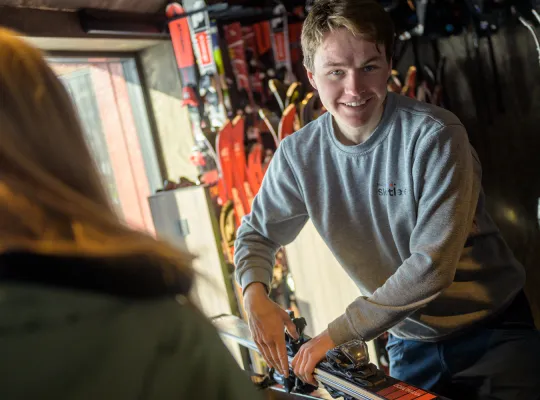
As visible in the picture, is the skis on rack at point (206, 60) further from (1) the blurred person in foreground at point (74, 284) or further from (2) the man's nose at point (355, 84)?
(1) the blurred person in foreground at point (74, 284)

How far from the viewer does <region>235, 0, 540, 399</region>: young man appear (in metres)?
1.16

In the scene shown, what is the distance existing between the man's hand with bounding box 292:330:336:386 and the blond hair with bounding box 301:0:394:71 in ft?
2.17

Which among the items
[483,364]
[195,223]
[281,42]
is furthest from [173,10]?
[483,364]

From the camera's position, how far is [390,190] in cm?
127

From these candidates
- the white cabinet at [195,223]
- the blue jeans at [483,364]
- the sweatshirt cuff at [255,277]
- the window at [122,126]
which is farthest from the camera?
the window at [122,126]

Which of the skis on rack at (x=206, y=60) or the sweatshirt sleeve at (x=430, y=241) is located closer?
the sweatshirt sleeve at (x=430, y=241)

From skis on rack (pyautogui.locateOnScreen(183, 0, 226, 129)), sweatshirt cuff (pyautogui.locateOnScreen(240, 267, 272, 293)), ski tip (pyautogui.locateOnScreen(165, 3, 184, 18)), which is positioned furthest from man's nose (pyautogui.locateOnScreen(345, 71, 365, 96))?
ski tip (pyautogui.locateOnScreen(165, 3, 184, 18))

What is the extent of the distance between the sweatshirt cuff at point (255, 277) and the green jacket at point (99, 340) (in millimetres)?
849

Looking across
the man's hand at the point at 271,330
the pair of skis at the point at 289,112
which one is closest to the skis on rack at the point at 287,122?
the pair of skis at the point at 289,112

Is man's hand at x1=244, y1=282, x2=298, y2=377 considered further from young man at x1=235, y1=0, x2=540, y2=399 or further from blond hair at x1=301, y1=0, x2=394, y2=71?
blond hair at x1=301, y1=0, x2=394, y2=71

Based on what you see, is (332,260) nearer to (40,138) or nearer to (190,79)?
(190,79)

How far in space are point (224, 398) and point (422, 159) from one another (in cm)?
81

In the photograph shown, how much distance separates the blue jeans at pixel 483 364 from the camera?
1.24 metres

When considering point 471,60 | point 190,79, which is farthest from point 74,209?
point 471,60
